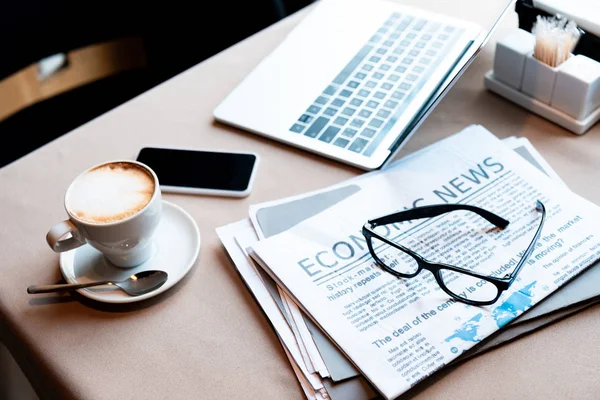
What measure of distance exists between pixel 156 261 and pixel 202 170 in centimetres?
15

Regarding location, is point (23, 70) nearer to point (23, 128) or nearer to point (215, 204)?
point (23, 128)

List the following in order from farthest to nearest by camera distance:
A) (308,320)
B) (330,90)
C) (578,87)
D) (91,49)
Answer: (91,49) < (330,90) < (578,87) < (308,320)

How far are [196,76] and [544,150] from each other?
0.50 meters

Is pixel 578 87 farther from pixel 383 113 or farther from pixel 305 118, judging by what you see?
pixel 305 118

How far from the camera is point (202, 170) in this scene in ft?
2.60

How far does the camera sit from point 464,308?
2.01ft

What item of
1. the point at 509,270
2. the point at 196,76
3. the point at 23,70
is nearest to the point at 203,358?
the point at 509,270

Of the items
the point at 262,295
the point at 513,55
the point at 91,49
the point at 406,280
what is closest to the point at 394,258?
the point at 406,280

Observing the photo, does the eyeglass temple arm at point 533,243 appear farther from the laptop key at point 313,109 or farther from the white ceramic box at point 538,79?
the laptop key at point 313,109

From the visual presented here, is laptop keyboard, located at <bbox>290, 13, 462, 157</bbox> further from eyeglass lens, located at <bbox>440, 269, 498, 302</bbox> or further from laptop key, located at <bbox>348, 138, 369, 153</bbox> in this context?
eyeglass lens, located at <bbox>440, 269, 498, 302</bbox>

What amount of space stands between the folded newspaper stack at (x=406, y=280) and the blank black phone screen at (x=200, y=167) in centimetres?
7

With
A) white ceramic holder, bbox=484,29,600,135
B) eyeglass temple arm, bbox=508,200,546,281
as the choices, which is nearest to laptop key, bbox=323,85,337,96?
white ceramic holder, bbox=484,29,600,135

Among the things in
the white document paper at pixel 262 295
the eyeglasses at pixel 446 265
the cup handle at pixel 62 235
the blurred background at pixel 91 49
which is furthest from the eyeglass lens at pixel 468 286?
the blurred background at pixel 91 49

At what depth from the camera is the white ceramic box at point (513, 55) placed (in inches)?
32.1
